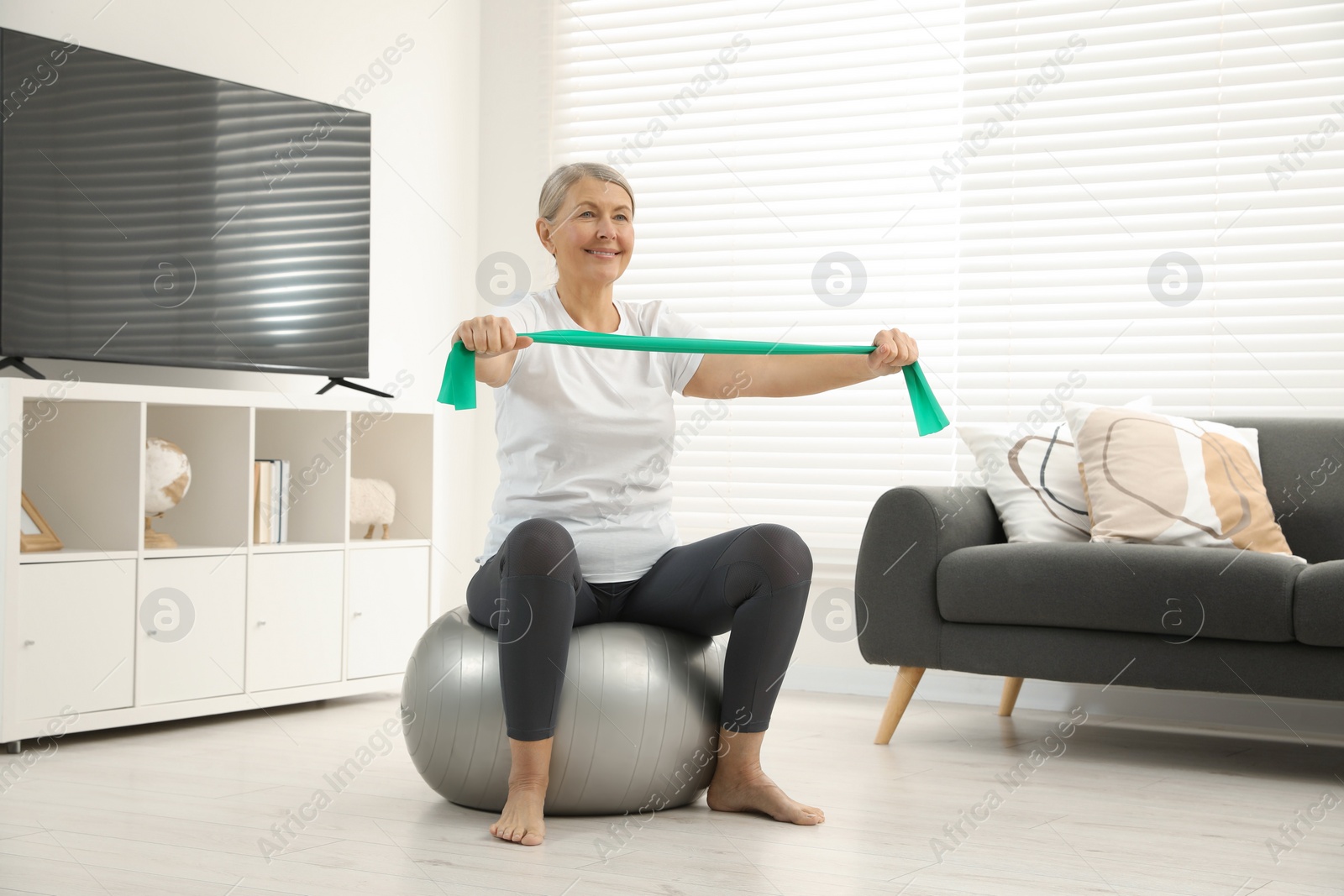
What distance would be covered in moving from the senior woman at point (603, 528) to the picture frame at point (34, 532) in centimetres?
120

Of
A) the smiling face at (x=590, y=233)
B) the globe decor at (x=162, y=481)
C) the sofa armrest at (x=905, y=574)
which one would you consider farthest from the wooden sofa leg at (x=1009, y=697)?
the globe decor at (x=162, y=481)

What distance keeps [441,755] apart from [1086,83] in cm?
268

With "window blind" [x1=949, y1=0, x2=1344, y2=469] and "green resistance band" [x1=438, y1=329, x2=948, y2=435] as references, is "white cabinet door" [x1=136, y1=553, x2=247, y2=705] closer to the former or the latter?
"green resistance band" [x1=438, y1=329, x2=948, y2=435]

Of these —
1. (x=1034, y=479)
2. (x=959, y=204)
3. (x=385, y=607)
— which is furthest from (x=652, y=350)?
(x=959, y=204)

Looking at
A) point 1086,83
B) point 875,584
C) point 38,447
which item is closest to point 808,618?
point 875,584

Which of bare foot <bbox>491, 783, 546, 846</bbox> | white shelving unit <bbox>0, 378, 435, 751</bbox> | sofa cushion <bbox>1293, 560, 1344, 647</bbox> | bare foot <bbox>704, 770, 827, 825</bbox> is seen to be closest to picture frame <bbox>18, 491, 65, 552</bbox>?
white shelving unit <bbox>0, 378, 435, 751</bbox>

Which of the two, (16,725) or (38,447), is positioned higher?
(38,447)

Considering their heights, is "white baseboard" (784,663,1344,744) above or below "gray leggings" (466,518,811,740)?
below

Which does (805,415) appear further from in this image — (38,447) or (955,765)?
(38,447)

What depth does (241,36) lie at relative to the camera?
11.5 feet

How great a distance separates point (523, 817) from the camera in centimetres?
192

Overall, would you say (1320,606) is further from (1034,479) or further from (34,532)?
(34,532)

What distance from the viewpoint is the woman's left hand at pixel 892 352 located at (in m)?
2.07

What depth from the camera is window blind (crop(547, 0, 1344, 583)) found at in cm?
336
